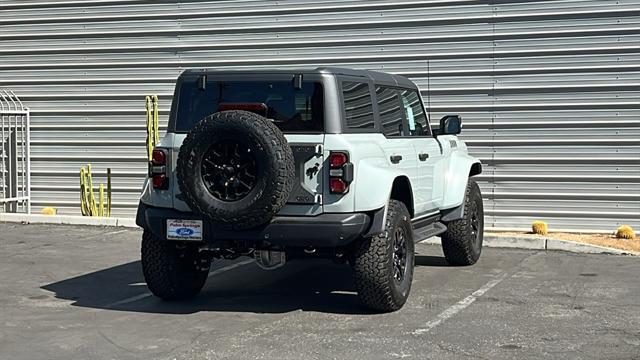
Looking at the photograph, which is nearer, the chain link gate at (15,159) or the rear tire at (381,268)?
the rear tire at (381,268)

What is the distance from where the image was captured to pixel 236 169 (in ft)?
21.8

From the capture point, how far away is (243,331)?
6.46 metres

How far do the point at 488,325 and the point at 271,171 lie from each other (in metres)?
2.01

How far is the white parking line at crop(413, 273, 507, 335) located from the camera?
658 cm

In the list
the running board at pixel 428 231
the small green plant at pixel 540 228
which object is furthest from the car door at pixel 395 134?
the small green plant at pixel 540 228

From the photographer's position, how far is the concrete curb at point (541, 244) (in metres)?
10.7

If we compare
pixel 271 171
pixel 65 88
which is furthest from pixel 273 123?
pixel 65 88

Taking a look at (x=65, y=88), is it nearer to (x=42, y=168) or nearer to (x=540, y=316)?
(x=42, y=168)

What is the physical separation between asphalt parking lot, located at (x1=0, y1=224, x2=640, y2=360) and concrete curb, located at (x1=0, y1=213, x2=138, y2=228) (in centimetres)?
267

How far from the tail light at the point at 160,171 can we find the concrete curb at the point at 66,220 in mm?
6116

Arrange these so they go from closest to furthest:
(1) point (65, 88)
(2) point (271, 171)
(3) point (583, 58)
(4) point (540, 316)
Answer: (2) point (271, 171) < (4) point (540, 316) < (3) point (583, 58) < (1) point (65, 88)

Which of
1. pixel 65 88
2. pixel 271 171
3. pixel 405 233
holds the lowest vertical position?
pixel 405 233

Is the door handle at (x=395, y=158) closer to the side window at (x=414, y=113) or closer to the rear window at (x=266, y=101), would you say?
the rear window at (x=266, y=101)

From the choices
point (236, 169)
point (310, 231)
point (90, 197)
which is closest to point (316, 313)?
point (310, 231)
